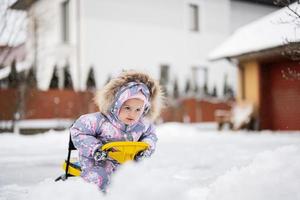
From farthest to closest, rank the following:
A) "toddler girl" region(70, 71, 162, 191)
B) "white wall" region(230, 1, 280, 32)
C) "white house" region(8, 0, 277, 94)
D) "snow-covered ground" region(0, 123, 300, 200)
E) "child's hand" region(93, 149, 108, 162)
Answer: "white wall" region(230, 1, 280, 32) < "white house" region(8, 0, 277, 94) < "toddler girl" region(70, 71, 162, 191) < "child's hand" region(93, 149, 108, 162) < "snow-covered ground" region(0, 123, 300, 200)

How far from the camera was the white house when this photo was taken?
864 inches

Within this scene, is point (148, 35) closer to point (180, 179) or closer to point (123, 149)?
point (180, 179)

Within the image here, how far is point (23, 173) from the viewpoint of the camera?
21.6ft

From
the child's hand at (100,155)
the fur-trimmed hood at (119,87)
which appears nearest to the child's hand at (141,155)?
the child's hand at (100,155)

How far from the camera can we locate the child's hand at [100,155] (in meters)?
3.30

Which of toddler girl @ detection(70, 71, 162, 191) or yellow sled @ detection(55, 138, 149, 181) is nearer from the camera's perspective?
yellow sled @ detection(55, 138, 149, 181)

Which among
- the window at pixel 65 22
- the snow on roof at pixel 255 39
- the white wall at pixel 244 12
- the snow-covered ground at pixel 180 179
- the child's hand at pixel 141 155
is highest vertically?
the white wall at pixel 244 12

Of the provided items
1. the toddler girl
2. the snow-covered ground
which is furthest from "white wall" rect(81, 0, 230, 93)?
the toddler girl

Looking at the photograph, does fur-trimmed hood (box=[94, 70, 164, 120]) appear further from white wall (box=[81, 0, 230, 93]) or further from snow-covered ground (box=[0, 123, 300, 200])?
white wall (box=[81, 0, 230, 93])

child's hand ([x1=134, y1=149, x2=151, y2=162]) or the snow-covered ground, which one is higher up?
child's hand ([x1=134, y1=149, x2=151, y2=162])

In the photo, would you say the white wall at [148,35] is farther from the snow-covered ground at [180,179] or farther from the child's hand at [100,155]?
the child's hand at [100,155]

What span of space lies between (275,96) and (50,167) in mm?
11438

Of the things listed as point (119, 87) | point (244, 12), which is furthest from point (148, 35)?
point (119, 87)

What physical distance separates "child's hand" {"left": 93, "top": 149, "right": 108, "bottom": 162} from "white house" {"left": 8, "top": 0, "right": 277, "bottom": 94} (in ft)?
55.5
